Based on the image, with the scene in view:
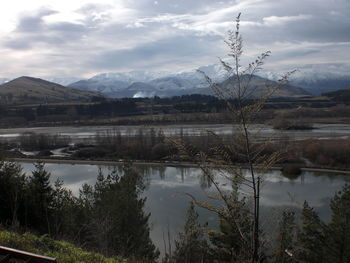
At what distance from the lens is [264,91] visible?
317 centimetres

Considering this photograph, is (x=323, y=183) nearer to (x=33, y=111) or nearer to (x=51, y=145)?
(x=51, y=145)

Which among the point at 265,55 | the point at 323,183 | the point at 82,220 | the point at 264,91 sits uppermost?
the point at 265,55

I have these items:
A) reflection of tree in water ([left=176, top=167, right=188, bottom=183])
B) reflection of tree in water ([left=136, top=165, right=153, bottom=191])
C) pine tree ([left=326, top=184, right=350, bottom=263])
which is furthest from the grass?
reflection of tree in water ([left=176, top=167, right=188, bottom=183])

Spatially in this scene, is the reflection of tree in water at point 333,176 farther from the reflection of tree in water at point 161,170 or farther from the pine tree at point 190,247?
the pine tree at point 190,247

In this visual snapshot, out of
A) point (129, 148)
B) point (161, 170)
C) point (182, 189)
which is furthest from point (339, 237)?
point (129, 148)

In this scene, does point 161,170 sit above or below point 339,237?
below

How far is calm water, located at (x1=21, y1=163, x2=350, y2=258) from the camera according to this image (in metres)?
13.5

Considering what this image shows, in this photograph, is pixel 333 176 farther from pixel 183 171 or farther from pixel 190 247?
pixel 190 247

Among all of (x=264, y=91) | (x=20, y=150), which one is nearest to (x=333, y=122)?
(x=20, y=150)

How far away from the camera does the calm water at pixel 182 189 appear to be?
44.3 ft

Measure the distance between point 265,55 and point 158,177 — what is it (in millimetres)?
21185

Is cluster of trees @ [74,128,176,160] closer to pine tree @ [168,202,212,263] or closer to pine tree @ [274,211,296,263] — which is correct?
pine tree @ [168,202,212,263]

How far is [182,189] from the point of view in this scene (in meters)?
18.9

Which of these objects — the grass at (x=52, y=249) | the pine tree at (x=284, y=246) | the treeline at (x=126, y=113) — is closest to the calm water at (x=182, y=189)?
the pine tree at (x=284, y=246)
